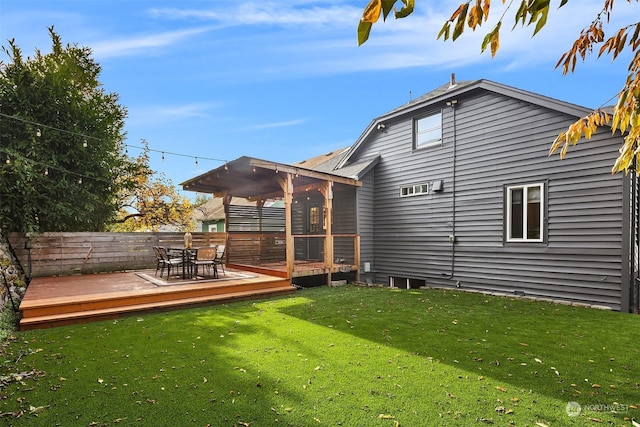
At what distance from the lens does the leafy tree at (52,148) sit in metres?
8.50

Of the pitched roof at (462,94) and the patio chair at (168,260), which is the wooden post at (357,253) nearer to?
the pitched roof at (462,94)

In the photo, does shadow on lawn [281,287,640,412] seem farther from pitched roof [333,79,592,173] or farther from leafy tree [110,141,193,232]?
leafy tree [110,141,193,232]

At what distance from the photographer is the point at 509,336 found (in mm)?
4383

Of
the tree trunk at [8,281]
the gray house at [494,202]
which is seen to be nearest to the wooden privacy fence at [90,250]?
the tree trunk at [8,281]

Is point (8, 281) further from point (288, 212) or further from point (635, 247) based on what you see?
point (635, 247)

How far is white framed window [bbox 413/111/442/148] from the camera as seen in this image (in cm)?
914

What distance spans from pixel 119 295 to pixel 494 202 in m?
8.25

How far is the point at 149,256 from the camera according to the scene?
10.6 metres

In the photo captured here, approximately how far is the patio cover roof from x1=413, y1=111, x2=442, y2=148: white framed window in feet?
7.13

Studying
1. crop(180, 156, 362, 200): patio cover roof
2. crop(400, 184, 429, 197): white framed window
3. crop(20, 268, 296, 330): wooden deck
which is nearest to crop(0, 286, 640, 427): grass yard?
crop(20, 268, 296, 330): wooden deck

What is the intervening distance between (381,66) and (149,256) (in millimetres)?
9809

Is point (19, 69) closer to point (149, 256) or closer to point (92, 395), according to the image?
point (149, 256)

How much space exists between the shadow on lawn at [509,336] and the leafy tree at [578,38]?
224cm

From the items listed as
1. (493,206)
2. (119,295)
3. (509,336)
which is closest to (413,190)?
(493,206)
